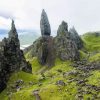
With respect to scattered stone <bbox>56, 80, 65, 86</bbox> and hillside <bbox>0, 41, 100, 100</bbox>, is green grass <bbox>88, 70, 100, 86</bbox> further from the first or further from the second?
scattered stone <bbox>56, 80, 65, 86</bbox>

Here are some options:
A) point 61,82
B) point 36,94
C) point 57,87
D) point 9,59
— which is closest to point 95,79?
point 61,82

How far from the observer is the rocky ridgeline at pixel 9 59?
15965cm

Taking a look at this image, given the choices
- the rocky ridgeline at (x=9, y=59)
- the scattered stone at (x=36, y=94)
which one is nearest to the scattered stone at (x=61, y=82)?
the scattered stone at (x=36, y=94)

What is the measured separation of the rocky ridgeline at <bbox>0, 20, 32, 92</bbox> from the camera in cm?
15965

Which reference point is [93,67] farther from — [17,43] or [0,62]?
[0,62]

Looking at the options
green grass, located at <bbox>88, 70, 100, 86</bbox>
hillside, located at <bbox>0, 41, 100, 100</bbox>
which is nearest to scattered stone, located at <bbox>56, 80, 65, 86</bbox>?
hillside, located at <bbox>0, 41, 100, 100</bbox>

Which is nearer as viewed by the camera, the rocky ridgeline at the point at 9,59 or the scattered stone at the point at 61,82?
the scattered stone at the point at 61,82

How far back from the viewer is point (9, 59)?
169500 mm

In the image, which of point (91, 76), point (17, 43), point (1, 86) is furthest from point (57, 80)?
point (17, 43)

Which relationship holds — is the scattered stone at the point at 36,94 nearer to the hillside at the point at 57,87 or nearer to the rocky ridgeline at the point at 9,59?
the hillside at the point at 57,87

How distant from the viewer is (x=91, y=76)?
154 m

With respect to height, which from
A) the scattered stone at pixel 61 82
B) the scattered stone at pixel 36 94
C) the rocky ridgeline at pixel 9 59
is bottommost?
the scattered stone at pixel 36 94

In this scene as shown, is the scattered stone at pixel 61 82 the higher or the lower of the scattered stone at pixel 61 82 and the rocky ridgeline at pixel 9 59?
the lower

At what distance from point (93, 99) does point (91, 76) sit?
1224 inches
